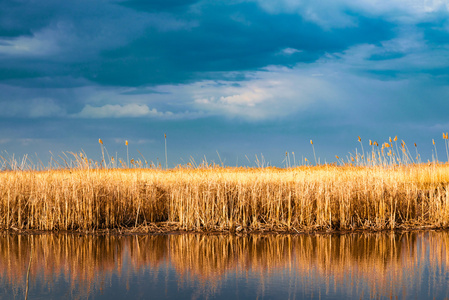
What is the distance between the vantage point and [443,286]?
6.43 metres

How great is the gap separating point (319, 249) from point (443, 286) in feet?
9.41

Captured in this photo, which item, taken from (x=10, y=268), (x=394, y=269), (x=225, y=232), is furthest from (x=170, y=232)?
(x=394, y=269)

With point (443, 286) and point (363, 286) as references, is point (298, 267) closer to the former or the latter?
point (363, 286)

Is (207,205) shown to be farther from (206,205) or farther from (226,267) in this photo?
(226,267)

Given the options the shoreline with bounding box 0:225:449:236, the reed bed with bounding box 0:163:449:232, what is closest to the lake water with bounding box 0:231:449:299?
the shoreline with bounding box 0:225:449:236

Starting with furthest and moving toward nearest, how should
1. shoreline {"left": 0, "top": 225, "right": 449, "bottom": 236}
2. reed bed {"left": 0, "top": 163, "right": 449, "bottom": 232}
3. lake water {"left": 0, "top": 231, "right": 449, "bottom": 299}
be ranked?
reed bed {"left": 0, "top": 163, "right": 449, "bottom": 232}, shoreline {"left": 0, "top": 225, "right": 449, "bottom": 236}, lake water {"left": 0, "top": 231, "right": 449, "bottom": 299}

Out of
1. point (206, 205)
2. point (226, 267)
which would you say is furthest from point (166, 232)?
point (226, 267)

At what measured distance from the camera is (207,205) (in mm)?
11078

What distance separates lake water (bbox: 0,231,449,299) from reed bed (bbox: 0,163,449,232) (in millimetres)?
723

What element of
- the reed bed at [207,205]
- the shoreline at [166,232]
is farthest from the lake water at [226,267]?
the reed bed at [207,205]

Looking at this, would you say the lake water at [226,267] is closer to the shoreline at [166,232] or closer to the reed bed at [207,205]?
the shoreline at [166,232]

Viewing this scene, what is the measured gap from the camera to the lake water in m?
6.13

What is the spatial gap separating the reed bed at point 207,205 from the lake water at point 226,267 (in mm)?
723

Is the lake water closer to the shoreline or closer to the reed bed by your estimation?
the shoreline
